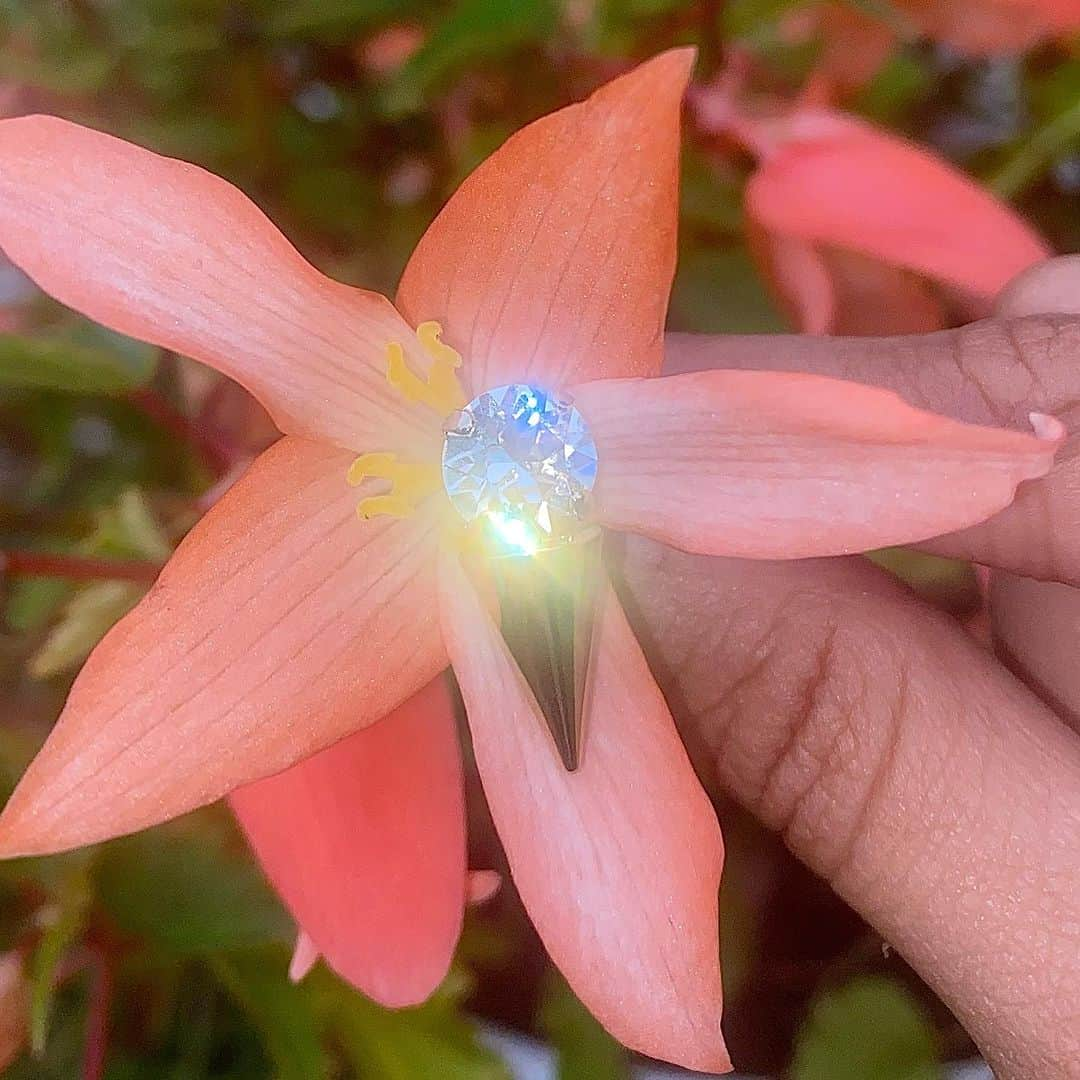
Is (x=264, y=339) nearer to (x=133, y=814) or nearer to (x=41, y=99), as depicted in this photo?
(x=133, y=814)

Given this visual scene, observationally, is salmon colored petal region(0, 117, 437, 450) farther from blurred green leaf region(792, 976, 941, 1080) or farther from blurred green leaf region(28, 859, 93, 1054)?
blurred green leaf region(792, 976, 941, 1080)

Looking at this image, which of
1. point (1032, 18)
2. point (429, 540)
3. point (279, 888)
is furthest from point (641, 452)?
point (1032, 18)

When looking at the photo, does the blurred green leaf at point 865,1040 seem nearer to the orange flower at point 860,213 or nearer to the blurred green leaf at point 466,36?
the orange flower at point 860,213

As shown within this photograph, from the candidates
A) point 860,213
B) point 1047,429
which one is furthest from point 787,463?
point 860,213

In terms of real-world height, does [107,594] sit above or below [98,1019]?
above

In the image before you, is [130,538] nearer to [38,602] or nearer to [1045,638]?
[38,602]

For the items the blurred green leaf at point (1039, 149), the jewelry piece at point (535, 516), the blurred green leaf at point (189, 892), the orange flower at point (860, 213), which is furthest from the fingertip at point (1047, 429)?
the blurred green leaf at point (1039, 149)
